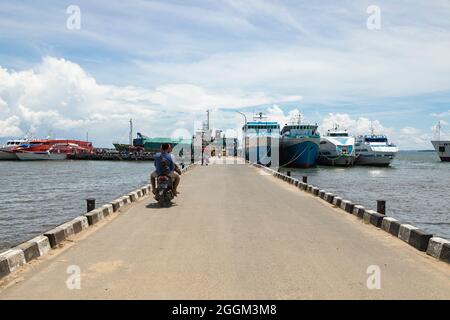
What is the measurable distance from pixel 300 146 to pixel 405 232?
46.3 metres

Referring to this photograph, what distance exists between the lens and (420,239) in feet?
27.1

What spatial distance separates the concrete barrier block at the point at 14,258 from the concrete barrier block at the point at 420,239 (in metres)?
6.78

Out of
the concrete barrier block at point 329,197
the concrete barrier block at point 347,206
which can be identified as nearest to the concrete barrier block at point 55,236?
the concrete barrier block at point 347,206

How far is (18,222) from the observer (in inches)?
642

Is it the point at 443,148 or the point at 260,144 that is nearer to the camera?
the point at 260,144

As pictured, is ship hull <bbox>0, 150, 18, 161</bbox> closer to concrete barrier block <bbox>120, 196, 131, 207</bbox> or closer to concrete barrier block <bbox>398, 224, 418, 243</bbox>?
concrete barrier block <bbox>120, 196, 131, 207</bbox>

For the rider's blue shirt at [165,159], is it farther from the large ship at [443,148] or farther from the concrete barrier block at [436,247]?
the large ship at [443,148]

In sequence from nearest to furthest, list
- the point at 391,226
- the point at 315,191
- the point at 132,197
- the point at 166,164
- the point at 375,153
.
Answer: the point at 391,226, the point at 166,164, the point at 132,197, the point at 315,191, the point at 375,153

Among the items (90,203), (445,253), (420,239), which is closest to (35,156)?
(90,203)

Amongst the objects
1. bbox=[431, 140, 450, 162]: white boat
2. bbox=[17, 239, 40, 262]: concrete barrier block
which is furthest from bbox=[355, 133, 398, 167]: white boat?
bbox=[17, 239, 40, 262]: concrete barrier block

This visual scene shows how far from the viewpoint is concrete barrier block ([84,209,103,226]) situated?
421 inches

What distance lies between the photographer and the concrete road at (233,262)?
A: 556 centimetres

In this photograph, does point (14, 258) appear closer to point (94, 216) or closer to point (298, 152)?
point (94, 216)

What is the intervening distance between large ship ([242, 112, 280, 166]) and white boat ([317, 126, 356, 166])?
1095 cm
